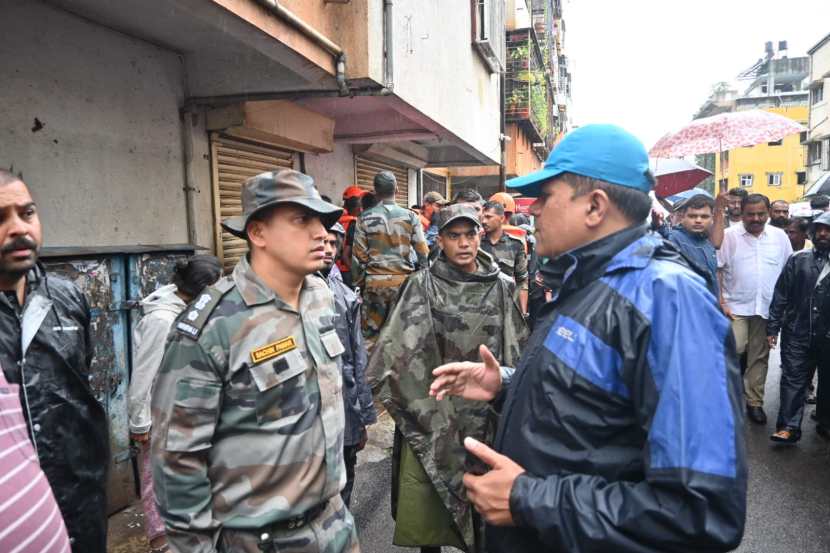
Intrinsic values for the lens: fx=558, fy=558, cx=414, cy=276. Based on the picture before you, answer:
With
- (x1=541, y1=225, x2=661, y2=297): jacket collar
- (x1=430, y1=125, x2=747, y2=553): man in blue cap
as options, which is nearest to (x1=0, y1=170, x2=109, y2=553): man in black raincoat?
(x1=430, y1=125, x2=747, y2=553): man in blue cap

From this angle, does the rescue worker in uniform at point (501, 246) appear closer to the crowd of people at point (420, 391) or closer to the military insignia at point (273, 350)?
the crowd of people at point (420, 391)

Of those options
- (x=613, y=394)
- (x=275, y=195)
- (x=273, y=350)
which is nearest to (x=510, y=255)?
(x=275, y=195)

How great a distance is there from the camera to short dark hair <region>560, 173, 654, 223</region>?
1.55m

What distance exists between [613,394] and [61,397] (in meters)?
2.02

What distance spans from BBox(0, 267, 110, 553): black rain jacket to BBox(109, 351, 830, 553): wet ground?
4.71ft

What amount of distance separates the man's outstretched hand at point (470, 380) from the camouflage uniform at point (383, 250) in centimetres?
373

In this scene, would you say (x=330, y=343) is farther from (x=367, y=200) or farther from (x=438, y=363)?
(x=367, y=200)

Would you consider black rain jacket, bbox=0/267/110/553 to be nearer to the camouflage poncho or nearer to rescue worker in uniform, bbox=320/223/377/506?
rescue worker in uniform, bbox=320/223/377/506

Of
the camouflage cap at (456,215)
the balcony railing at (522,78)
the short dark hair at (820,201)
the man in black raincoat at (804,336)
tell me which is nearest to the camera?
the camouflage cap at (456,215)

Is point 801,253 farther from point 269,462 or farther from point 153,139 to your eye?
point 153,139

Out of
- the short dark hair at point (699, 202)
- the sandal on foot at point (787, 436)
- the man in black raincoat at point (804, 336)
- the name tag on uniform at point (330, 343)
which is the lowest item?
the sandal on foot at point (787, 436)

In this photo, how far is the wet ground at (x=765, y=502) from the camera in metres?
3.49

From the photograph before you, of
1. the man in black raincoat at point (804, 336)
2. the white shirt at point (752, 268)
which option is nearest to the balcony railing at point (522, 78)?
the white shirt at point (752, 268)

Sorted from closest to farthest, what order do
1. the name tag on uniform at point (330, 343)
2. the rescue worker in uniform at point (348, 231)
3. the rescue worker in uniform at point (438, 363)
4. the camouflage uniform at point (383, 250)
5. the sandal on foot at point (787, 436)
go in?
the name tag on uniform at point (330, 343) → the rescue worker in uniform at point (438, 363) → the sandal on foot at point (787, 436) → the camouflage uniform at point (383, 250) → the rescue worker in uniform at point (348, 231)
